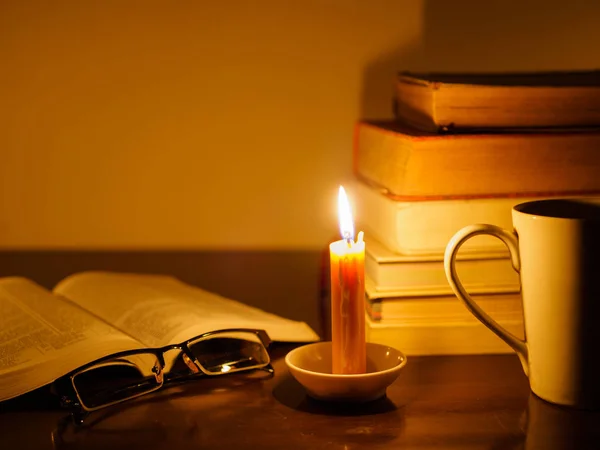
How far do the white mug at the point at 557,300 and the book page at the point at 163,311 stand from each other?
0.74 ft

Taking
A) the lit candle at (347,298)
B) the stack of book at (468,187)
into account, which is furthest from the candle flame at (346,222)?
the stack of book at (468,187)

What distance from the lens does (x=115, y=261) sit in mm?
1201

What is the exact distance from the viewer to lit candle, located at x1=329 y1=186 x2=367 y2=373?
682 millimetres

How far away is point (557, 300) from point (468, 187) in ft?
0.54

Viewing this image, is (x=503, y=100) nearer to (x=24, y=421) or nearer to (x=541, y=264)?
(x=541, y=264)

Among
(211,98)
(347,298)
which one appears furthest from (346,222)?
(211,98)

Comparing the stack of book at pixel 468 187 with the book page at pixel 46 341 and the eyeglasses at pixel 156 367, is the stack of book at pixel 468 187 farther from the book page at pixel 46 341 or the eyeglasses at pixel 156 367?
the book page at pixel 46 341

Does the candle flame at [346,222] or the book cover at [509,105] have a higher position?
the book cover at [509,105]

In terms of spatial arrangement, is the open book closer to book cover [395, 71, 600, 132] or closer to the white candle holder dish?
the white candle holder dish

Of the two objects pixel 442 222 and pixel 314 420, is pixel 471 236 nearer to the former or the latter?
pixel 442 222

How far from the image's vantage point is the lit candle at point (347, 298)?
0.68 meters

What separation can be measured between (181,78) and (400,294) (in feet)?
1.70

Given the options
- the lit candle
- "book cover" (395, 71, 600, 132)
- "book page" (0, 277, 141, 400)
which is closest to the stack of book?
"book cover" (395, 71, 600, 132)

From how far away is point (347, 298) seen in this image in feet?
2.25
